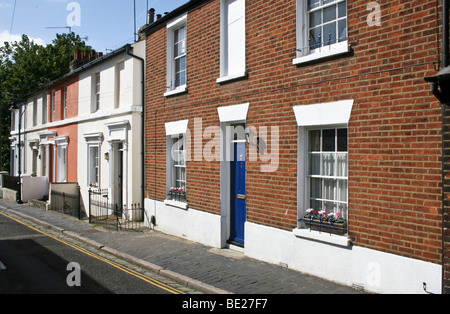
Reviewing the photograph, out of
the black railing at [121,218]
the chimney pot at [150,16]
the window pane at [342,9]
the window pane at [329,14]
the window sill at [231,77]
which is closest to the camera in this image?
the window pane at [342,9]

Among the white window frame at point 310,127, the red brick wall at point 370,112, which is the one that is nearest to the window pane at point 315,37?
the red brick wall at point 370,112

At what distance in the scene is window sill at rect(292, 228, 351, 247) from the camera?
6477mm

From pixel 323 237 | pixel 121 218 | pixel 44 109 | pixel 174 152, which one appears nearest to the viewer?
pixel 323 237

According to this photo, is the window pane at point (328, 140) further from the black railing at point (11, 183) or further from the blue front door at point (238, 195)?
the black railing at point (11, 183)

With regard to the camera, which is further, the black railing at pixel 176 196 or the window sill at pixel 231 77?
the black railing at pixel 176 196

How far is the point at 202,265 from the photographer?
8.05 meters

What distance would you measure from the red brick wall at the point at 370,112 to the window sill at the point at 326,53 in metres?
0.12

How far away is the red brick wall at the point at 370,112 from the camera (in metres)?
5.46

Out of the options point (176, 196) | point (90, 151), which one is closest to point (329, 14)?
point (176, 196)

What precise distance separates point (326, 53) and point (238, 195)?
4.05m

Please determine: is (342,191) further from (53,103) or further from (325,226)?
(53,103)

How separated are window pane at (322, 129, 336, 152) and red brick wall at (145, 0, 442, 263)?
0.55 meters
